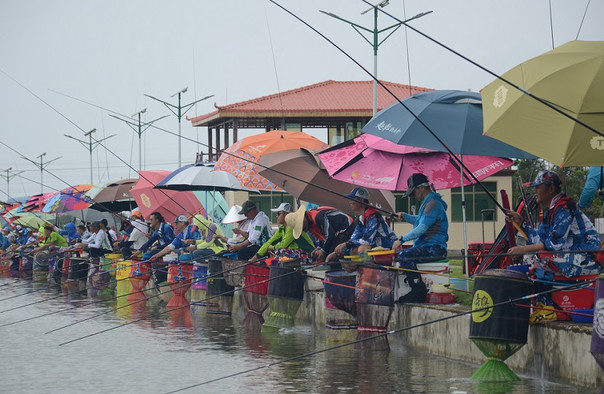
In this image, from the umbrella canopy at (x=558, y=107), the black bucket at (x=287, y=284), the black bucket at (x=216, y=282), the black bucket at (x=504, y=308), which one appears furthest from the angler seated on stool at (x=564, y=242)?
the black bucket at (x=216, y=282)

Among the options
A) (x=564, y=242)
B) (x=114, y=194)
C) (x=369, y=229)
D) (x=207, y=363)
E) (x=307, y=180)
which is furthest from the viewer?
(x=114, y=194)

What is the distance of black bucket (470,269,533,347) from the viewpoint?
9336mm

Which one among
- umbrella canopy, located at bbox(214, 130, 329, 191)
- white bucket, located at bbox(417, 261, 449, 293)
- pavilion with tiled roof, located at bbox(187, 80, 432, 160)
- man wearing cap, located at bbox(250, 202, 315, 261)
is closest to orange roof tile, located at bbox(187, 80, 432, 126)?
pavilion with tiled roof, located at bbox(187, 80, 432, 160)

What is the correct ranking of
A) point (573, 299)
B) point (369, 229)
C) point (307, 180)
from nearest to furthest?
1. point (573, 299)
2. point (369, 229)
3. point (307, 180)

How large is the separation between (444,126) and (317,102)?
38.2m

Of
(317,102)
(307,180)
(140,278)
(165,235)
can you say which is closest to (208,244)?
(307,180)

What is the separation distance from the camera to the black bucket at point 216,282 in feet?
56.7

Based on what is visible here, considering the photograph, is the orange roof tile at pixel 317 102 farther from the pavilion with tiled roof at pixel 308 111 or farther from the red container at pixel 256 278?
the red container at pixel 256 278

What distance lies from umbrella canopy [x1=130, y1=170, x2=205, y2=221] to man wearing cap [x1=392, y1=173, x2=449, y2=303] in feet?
41.1

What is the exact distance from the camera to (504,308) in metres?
9.37

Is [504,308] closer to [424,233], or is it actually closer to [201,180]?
[424,233]

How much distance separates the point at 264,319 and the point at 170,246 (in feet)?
13.9

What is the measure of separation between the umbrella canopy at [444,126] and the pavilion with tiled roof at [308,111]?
34.3 metres

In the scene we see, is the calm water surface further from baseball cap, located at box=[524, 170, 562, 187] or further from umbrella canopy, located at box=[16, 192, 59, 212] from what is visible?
umbrella canopy, located at box=[16, 192, 59, 212]
